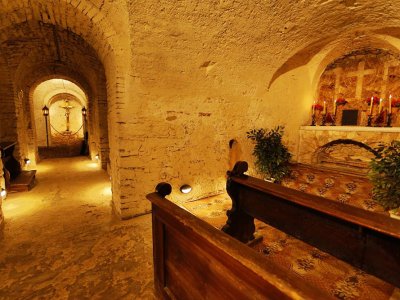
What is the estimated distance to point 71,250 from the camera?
3006mm

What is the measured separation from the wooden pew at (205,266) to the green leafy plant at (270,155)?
3810 mm

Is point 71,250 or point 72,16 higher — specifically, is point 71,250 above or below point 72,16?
below

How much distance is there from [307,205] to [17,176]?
7220mm

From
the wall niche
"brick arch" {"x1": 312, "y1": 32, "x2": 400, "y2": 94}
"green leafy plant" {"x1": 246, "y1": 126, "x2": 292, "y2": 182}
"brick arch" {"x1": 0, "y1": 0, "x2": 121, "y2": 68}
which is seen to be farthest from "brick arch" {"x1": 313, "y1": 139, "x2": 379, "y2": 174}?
"brick arch" {"x1": 0, "y1": 0, "x2": 121, "y2": 68}

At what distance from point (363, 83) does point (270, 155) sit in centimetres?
376

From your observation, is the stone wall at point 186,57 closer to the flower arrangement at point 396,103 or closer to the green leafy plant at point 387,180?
the flower arrangement at point 396,103

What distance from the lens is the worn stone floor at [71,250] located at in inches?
91.6

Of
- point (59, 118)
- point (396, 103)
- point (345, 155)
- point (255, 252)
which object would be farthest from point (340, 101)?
point (59, 118)

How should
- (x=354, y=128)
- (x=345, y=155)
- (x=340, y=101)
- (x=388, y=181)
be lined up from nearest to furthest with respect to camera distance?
(x=388, y=181) < (x=354, y=128) < (x=345, y=155) < (x=340, y=101)

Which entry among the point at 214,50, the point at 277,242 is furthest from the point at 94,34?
the point at 277,242

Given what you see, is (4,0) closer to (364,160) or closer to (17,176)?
(17,176)

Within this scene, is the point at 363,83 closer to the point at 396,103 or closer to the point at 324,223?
the point at 396,103

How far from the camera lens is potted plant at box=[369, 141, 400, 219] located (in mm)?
3143

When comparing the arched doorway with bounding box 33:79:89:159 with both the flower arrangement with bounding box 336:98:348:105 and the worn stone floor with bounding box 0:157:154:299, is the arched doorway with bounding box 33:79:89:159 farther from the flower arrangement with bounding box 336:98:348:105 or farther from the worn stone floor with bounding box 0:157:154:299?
the flower arrangement with bounding box 336:98:348:105
